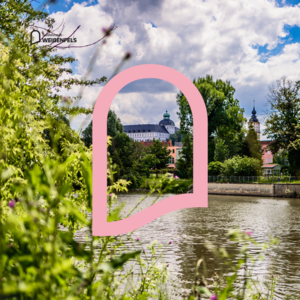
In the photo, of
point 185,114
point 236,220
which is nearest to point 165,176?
point 236,220

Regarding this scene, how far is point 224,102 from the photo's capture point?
56281 mm

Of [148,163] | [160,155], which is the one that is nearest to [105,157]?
[148,163]

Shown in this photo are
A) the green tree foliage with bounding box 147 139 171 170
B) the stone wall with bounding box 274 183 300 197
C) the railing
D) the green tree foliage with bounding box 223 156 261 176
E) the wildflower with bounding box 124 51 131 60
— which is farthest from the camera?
the green tree foliage with bounding box 147 139 171 170

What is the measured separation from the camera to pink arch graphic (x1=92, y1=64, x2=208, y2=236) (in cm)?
159

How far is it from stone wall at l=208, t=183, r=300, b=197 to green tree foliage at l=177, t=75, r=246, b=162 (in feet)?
23.1

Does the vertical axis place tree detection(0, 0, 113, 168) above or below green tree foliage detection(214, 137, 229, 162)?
below

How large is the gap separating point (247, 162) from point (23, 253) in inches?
1971

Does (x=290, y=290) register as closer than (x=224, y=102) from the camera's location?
Yes

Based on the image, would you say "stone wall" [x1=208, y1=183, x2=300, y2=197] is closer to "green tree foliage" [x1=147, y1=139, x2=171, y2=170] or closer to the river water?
"green tree foliage" [x1=147, y1=139, x2=171, y2=170]

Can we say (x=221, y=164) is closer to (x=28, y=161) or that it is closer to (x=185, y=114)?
(x=185, y=114)

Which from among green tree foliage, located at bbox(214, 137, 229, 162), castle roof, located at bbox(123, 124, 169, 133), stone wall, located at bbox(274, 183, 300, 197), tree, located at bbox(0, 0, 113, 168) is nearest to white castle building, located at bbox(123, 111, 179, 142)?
castle roof, located at bbox(123, 124, 169, 133)

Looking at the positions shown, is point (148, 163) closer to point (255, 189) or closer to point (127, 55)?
point (255, 189)

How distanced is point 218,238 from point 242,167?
3453 cm

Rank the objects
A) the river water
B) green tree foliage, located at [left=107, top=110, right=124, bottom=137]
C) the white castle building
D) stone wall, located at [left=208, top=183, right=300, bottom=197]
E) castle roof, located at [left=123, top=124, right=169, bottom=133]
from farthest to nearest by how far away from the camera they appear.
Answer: castle roof, located at [left=123, top=124, right=169, bottom=133]
the white castle building
green tree foliage, located at [left=107, top=110, right=124, bottom=137]
stone wall, located at [left=208, top=183, right=300, bottom=197]
the river water
